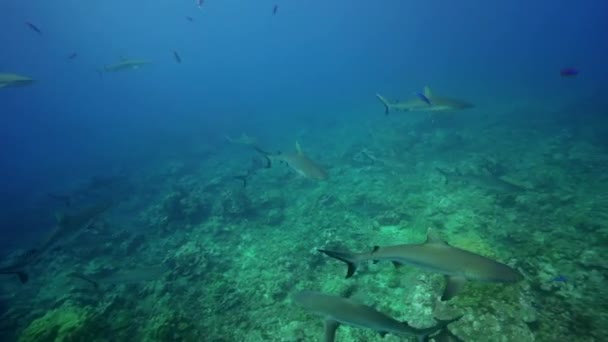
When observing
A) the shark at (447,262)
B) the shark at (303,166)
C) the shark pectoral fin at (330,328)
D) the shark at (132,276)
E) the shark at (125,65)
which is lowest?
the shark at (132,276)

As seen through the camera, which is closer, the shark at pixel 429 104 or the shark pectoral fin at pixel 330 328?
the shark pectoral fin at pixel 330 328

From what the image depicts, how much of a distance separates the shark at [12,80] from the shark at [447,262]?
9.81 meters

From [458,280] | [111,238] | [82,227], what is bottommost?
[111,238]

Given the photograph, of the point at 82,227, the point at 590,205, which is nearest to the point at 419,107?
the point at 590,205

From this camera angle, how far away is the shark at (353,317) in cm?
361

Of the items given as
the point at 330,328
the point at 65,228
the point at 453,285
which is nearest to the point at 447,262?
the point at 453,285

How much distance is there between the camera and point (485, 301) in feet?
16.2

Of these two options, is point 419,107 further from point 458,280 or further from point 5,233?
point 5,233

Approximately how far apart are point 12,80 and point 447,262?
1145cm

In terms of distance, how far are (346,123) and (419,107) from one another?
23.2m


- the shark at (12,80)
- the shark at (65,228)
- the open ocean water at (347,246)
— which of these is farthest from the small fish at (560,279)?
the shark at (65,228)

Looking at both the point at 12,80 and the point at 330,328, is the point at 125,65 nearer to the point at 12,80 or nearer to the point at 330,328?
the point at 12,80

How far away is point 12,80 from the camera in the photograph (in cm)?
801

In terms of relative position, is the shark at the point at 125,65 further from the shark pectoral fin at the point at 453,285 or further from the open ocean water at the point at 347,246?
the shark pectoral fin at the point at 453,285
